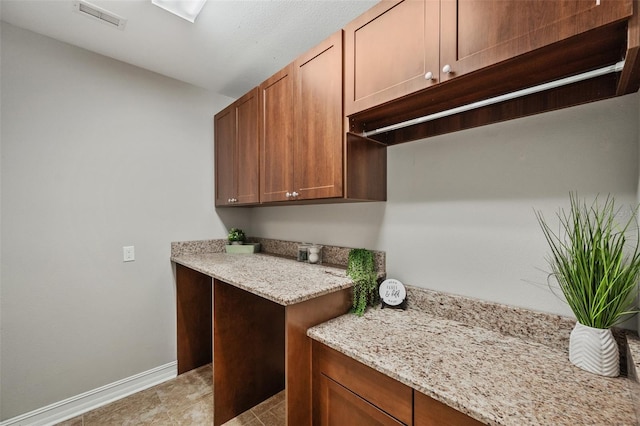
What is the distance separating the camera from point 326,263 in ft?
6.61

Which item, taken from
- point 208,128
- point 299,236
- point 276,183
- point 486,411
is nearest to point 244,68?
point 208,128

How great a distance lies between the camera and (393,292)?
1484 mm

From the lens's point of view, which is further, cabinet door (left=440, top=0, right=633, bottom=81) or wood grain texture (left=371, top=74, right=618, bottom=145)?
wood grain texture (left=371, top=74, right=618, bottom=145)

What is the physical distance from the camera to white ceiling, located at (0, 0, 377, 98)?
1.50 metres

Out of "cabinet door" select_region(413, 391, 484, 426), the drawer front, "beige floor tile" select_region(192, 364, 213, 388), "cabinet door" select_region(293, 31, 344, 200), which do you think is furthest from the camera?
"beige floor tile" select_region(192, 364, 213, 388)

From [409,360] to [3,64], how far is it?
2.76 meters

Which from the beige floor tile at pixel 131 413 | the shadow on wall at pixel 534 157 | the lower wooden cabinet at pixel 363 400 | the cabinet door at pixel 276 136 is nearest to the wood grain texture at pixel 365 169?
the shadow on wall at pixel 534 157

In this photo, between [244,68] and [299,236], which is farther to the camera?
[299,236]

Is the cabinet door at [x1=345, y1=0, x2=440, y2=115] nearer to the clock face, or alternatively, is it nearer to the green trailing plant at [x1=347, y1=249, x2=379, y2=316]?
the green trailing plant at [x1=347, y1=249, x2=379, y2=316]

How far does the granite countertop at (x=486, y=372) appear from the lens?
0.70 metres

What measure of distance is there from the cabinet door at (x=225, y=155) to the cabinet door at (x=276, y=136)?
1.51 ft

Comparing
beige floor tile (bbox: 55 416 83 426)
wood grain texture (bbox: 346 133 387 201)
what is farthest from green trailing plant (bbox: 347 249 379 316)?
beige floor tile (bbox: 55 416 83 426)

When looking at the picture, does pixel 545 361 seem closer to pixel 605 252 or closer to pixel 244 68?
pixel 605 252

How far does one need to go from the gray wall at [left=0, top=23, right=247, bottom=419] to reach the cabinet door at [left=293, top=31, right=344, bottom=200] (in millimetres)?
1302
